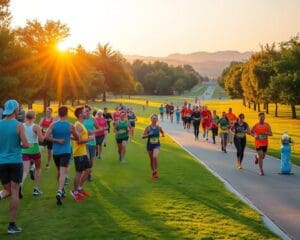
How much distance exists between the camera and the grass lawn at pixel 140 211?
7.77 meters

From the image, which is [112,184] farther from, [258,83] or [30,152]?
[258,83]

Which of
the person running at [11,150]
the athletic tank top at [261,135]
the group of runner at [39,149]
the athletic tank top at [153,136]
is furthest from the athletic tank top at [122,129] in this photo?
the person running at [11,150]

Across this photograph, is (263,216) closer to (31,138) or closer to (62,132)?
(62,132)

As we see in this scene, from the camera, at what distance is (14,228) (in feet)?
25.2

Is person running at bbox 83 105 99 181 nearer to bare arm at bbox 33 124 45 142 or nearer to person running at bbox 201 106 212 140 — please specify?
bare arm at bbox 33 124 45 142

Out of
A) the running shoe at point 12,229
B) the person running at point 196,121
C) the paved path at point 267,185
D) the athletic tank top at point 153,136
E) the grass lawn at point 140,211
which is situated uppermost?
the athletic tank top at point 153,136

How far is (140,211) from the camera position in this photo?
9172 mm

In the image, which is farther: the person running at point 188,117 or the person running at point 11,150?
the person running at point 188,117

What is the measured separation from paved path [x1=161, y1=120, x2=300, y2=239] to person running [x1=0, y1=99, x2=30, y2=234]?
4.49 metres

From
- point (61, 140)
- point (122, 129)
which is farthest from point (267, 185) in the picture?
point (61, 140)

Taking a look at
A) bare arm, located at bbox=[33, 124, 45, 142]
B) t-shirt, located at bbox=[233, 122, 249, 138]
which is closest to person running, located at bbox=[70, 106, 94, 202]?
bare arm, located at bbox=[33, 124, 45, 142]

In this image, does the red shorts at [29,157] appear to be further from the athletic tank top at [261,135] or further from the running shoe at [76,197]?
the athletic tank top at [261,135]

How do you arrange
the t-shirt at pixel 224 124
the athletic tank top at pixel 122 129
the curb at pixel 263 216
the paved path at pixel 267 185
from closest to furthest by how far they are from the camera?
the curb at pixel 263 216
the paved path at pixel 267 185
the athletic tank top at pixel 122 129
the t-shirt at pixel 224 124

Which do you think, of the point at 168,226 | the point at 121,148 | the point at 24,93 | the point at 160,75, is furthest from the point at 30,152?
the point at 160,75
